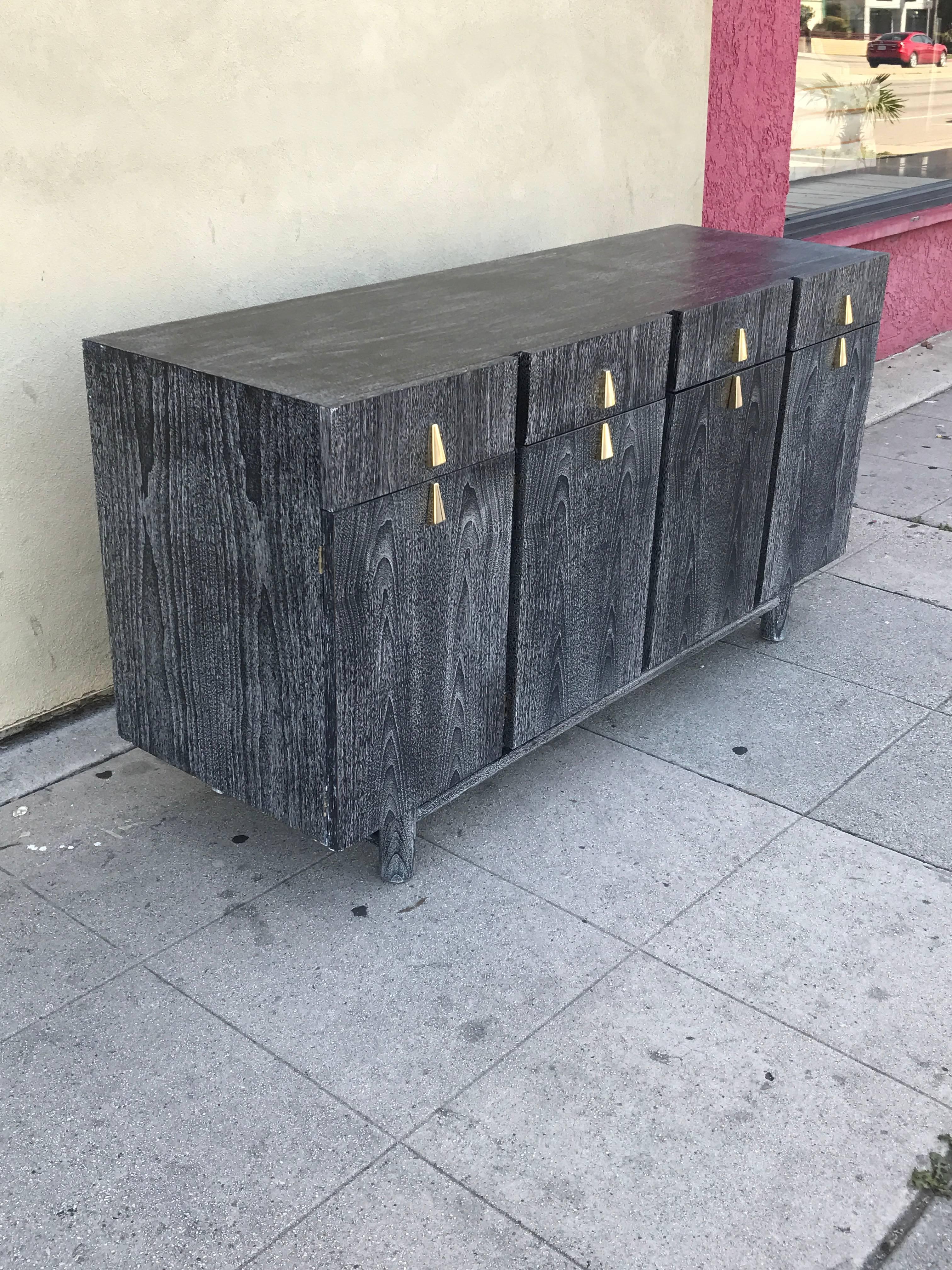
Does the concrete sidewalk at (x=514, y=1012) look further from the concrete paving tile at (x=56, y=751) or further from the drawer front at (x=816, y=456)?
the drawer front at (x=816, y=456)

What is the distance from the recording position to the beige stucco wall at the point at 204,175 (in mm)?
2908

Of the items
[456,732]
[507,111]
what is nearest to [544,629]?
[456,732]

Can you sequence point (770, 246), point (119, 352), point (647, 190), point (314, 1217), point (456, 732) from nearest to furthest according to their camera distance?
point (314, 1217) < point (119, 352) < point (456, 732) < point (770, 246) < point (647, 190)

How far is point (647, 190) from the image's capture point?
15.0 feet

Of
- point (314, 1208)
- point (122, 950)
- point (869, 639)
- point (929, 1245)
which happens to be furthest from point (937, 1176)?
point (869, 639)

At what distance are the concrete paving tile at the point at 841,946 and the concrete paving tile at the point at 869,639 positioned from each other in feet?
2.77

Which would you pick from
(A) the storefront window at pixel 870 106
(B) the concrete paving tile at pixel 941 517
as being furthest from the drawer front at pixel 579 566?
(A) the storefront window at pixel 870 106

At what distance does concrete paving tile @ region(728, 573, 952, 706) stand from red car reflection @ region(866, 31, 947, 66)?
10.8ft

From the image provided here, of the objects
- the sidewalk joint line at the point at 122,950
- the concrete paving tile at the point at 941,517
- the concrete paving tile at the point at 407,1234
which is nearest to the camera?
the concrete paving tile at the point at 407,1234

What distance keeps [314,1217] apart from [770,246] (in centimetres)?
282

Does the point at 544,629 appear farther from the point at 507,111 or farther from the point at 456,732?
the point at 507,111

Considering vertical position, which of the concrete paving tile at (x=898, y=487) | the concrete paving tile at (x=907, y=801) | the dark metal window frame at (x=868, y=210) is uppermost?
the dark metal window frame at (x=868, y=210)

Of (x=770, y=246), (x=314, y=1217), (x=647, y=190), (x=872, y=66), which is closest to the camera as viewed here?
(x=314, y=1217)

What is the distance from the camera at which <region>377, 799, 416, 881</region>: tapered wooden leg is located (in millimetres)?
2730
